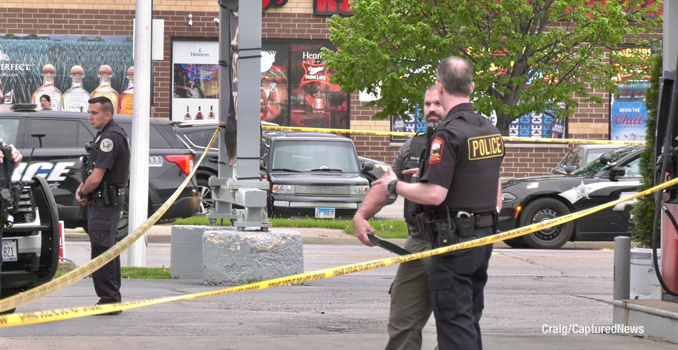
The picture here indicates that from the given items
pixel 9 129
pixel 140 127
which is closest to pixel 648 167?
pixel 140 127

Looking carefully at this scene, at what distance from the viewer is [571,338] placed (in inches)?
276

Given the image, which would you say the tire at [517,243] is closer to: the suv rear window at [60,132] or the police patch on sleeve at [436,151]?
the suv rear window at [60,132]

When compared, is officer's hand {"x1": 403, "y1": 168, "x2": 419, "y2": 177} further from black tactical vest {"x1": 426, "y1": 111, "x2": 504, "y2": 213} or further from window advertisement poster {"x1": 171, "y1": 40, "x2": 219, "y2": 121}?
window advertisement poster {"x1": 171, "y1": 40, "x2": 219, "y2": 121}

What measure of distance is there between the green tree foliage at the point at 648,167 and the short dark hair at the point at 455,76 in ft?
11.0

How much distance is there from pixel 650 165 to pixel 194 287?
178 inches

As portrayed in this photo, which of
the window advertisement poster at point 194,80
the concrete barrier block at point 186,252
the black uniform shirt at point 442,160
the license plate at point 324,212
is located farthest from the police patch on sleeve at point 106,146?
the window advertisement poster at point 194,80

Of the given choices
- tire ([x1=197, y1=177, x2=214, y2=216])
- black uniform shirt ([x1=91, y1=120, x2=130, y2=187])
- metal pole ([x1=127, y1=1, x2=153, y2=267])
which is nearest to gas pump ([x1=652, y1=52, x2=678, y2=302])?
black uniform shirt ([x1=91, y1=120, x2=130, y2=187])

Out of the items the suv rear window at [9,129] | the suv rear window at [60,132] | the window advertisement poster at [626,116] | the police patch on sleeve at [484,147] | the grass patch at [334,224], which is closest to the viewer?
the police patch on sleeve at [484,147]

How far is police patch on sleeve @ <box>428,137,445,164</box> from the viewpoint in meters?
4.76

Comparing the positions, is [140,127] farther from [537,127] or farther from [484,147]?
[537,127]

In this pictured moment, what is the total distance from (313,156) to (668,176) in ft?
41.7

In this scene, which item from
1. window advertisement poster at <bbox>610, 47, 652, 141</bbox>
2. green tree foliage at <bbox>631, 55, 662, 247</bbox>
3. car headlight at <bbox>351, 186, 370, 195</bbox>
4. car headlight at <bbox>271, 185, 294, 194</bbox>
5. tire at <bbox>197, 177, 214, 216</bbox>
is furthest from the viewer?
window advertisement poster at <bbox>610, 47, 652, 141</bbox>

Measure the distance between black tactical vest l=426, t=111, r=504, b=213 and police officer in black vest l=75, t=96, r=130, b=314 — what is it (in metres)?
3.63

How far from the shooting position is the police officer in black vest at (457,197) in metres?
4.75
